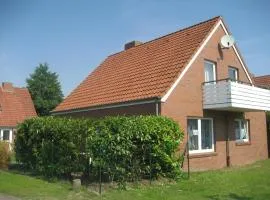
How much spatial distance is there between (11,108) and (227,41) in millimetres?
26687

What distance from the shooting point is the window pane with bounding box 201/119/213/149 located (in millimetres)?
19812

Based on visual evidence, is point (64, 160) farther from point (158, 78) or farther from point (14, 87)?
point (14, 87)

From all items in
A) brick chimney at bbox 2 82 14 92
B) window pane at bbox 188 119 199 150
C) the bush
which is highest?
brick chimney at bbox 2 82 14 92

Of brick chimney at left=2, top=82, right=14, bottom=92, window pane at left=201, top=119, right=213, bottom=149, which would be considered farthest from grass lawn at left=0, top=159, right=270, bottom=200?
brick chimney at left=2, top=82, right=14, bottom=92

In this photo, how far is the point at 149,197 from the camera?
11.8 m

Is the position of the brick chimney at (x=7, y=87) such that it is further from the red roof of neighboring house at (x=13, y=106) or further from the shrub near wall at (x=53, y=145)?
the shrub near wall at (x=53, y=145)

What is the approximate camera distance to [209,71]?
69.5 ft

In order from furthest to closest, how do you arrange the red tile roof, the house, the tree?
the tree, the house, the red tile roof

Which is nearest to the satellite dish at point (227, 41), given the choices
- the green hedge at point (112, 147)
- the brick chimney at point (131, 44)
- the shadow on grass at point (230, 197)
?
the brick chimney at point (131, 44)

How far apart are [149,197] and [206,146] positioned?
28.7 ft

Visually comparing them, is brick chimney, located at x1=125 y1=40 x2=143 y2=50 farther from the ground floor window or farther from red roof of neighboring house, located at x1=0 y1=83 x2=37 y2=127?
the ground floor window

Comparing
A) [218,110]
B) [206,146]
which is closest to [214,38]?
[218,110]

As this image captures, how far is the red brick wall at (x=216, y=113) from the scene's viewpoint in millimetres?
18375

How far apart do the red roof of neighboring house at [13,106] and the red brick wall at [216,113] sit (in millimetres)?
23623
